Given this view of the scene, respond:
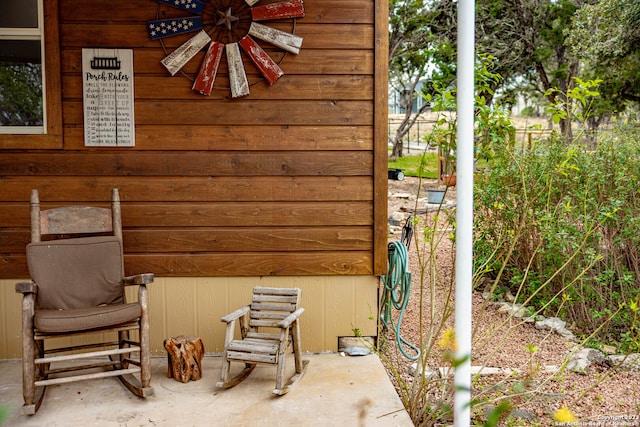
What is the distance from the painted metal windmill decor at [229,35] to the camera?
13.7 ft

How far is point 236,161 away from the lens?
427 cm

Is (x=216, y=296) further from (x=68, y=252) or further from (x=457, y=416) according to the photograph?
(x=457, y=416)

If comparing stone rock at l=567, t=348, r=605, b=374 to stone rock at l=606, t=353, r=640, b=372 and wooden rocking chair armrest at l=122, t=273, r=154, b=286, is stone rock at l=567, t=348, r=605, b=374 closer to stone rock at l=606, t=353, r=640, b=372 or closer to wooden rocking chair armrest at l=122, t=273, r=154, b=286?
stone rock at l=606, t=353, r=640, b=372

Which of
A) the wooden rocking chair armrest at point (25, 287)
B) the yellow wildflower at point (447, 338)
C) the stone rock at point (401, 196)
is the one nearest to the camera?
the yellow wildflower at point (447, 338)

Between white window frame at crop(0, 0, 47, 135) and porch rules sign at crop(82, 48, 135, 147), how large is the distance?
244mm

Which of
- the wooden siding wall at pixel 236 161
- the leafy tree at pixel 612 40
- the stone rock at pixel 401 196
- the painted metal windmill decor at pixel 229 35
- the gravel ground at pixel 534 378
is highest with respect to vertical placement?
the leafy tree at pixel 612 40

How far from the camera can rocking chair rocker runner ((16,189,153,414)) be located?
3463 millimetres

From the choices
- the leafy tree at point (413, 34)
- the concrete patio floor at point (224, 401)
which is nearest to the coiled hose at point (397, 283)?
the concrete patio floor at point (224, 401)

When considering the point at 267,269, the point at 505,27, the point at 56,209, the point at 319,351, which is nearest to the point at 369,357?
the point at 319,351

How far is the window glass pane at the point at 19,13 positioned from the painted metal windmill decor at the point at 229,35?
0.71 m

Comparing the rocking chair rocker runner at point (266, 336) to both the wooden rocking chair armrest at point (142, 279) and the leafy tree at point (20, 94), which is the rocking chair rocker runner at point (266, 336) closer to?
the wooden rocking chair armrest at point (142, 279)

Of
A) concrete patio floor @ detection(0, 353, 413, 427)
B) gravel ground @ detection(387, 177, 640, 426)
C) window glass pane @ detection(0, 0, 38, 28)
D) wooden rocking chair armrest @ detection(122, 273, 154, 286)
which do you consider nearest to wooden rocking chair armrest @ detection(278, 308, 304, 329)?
concrete patio floor @ detection(0, 353, 413, 427)

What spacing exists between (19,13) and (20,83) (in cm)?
42

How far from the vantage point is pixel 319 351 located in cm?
441
